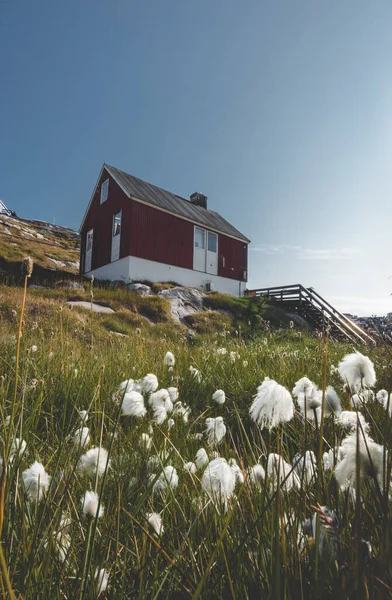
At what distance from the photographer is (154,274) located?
25.6 metres

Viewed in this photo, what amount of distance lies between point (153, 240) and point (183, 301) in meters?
6.31

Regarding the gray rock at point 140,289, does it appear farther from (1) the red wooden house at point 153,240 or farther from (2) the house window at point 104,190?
(2) the house window at point 104,190

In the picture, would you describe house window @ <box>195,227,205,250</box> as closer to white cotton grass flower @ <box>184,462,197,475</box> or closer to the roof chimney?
the roof chimney

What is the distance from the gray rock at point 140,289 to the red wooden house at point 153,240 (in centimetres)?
138

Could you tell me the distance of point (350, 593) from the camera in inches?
34.1

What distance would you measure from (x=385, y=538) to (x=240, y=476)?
3.09ft

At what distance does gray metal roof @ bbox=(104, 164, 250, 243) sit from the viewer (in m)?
26.1

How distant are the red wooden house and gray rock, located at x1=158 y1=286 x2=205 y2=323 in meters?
3.30

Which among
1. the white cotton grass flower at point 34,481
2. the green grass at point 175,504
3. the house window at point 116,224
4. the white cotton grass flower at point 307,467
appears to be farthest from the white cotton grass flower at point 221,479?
the house window at point 116,224

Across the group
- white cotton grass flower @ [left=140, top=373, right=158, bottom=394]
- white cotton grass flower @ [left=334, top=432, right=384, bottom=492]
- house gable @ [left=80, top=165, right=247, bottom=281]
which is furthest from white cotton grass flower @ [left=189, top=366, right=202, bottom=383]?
house gable @ [left=80, top=165, right=247, bottom=281]

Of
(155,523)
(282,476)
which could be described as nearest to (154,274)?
(282,476)

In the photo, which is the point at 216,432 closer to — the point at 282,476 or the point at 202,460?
the point at 202,460

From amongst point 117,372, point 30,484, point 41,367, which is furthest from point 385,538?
point 41,367

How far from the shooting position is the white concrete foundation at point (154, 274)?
2434 cm
